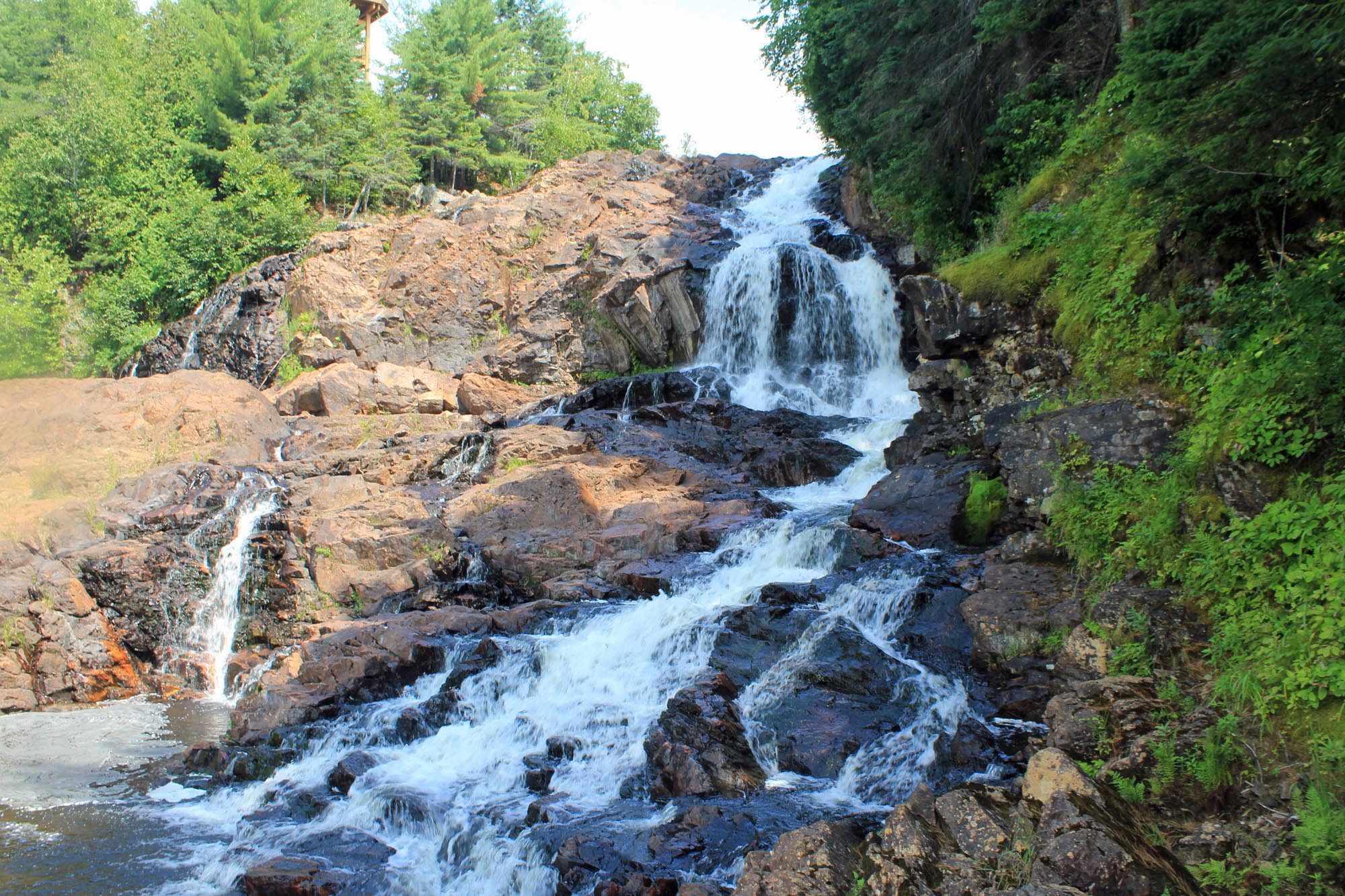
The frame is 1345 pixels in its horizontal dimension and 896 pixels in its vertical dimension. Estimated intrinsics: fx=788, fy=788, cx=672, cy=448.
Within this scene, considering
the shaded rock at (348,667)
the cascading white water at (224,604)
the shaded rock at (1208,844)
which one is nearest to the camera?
the shaded rock at (1208,844)

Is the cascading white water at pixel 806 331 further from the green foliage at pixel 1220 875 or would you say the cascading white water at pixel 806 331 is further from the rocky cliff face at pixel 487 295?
the green foliage at pixel 1220 875

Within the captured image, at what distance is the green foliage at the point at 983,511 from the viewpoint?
10102 millimetres

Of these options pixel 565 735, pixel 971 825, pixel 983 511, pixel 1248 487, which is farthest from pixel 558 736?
pixel 1248 487

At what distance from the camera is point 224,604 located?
12.5 metres

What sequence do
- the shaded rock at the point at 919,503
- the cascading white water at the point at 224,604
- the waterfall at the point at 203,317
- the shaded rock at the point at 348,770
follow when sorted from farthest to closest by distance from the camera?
the waterfall at the point at 203,317 < the cascading white water at the point at 224,604 < the shaded rock at the point at 919,503 < the shaded rock at the point at 348,770

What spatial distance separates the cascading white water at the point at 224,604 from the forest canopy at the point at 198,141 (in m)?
12.6

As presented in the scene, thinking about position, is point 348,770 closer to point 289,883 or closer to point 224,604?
point 289,883

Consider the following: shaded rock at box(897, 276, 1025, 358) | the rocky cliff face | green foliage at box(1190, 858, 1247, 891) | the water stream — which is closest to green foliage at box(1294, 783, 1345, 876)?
green foliage at box(1190, 858, 1247, 891)

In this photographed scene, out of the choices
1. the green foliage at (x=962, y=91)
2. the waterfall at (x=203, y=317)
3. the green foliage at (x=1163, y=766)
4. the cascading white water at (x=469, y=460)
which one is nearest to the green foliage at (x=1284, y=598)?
the green foliage at (x=1163, y=766)

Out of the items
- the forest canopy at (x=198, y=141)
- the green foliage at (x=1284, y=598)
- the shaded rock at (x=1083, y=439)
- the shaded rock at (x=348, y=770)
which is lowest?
the shaded rock at (x=348, y=770)

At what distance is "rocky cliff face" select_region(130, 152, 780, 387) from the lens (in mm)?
21500

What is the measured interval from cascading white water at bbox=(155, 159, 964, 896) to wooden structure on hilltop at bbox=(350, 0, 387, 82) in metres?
36.7

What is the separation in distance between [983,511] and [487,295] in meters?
17.9

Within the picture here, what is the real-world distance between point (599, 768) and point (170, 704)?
274 inches
